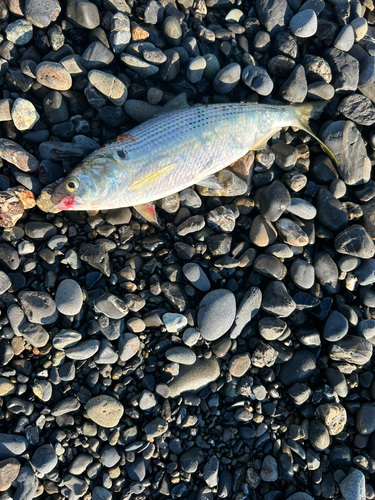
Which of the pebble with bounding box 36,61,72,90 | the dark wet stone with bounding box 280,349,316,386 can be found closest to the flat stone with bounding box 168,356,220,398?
the dark wet stone with bounding box 280,349,316,386

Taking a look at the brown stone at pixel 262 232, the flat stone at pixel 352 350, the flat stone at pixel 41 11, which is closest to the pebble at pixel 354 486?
the flat stone at pixel 352 350

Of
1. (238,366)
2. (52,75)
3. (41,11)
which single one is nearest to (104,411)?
(238,366)

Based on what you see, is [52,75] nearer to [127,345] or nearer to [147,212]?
[147,212]

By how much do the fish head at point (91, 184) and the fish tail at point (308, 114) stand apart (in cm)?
319

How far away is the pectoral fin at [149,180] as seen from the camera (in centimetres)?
509

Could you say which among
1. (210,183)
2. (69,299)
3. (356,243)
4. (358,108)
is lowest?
(69,299)

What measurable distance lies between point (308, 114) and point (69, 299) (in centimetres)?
507

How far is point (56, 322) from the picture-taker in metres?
5.08

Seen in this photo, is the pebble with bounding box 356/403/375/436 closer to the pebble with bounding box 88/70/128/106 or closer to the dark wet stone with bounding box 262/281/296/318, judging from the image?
the dark wet stone with bounding box 262/281/296/318

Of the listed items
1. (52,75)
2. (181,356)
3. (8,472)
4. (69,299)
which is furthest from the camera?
(52,75)

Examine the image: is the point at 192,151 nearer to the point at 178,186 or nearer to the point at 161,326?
the point at 178,186

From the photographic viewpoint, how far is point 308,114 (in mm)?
5855

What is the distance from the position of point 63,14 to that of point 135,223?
3.82 meters

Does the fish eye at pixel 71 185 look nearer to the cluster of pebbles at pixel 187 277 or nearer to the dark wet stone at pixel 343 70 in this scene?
the cluster of pebbles at pixel 187 277
